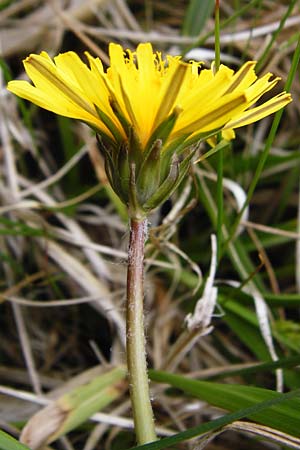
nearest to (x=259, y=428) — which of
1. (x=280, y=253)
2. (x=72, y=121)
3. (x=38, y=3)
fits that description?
(x=280, y=253)

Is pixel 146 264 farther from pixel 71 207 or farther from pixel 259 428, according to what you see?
pixel 259 428

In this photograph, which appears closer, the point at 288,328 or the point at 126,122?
the point at 126,122

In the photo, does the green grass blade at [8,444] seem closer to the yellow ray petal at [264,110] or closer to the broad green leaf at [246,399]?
the broad green leaf at [246,399]

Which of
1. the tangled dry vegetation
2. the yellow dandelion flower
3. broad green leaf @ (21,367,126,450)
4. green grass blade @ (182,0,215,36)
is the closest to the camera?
the yellow dandelion flower

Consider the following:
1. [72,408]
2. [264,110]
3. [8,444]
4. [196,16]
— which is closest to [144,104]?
[264,110]

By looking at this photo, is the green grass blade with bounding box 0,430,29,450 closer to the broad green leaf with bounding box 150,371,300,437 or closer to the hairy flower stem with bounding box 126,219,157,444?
the hairy flower stem with bounding box 126,219,157,444

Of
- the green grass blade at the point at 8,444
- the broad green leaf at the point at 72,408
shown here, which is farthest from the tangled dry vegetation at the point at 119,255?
the green grass blade at the point at 8,444

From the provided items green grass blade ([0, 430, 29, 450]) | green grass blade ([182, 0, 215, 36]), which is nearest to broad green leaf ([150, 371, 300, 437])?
green grass blade ([0, 430, 29, 450])
